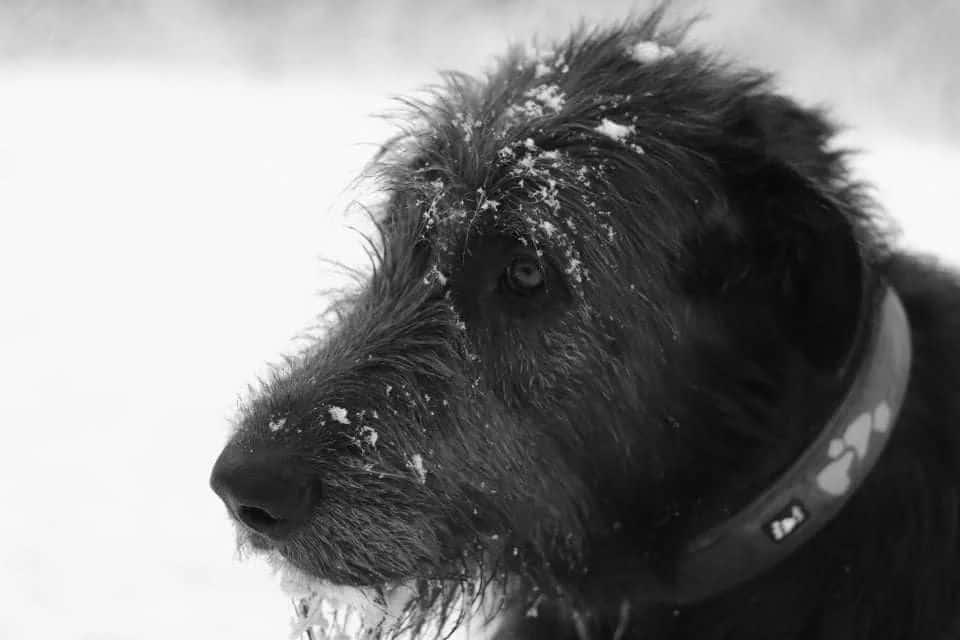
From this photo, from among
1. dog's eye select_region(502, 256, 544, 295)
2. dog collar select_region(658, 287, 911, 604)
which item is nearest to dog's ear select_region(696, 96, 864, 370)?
dog collar select_region(658, 287, 911, 604)

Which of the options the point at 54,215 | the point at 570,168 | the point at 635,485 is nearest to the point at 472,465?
the point at 635,485

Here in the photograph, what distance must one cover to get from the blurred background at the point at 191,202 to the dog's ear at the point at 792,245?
2.90ft

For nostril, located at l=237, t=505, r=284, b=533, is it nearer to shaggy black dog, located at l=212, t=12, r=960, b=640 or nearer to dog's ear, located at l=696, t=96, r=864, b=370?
shaggy black dog, located at l=212, t=12, r=960, b=640

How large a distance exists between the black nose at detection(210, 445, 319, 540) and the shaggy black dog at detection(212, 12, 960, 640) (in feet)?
0.04

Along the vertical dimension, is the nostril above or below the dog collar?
above

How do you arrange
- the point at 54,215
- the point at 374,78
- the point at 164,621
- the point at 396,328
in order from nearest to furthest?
the point at 396,328
the point at 164,621
the point at 54,215
the point at 374,78

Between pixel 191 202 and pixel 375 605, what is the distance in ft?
31.6

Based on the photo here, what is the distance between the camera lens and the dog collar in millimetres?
2855

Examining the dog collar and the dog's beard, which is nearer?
the dog collar

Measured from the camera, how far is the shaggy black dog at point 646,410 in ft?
9.62

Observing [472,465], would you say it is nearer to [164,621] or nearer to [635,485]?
[635,485]

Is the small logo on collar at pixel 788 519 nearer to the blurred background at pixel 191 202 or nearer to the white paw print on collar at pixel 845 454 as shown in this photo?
the white paw print on collar at pixel 845 454

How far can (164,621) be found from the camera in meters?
5.13

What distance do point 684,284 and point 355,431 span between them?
1.07 m
